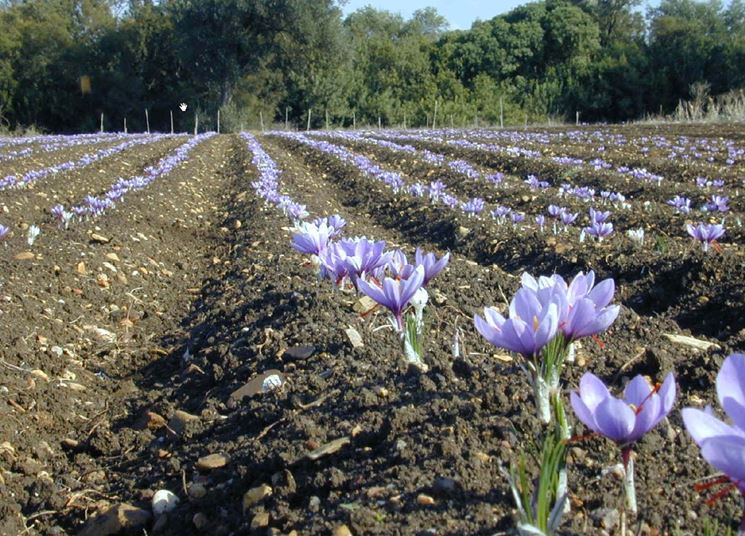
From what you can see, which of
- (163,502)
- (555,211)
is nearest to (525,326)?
(163,502)

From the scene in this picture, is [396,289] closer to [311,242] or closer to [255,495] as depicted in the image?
[255,495]

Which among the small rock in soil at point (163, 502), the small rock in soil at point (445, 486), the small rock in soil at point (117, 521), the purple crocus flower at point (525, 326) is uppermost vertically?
the purple crocus flower at point (525, 326)

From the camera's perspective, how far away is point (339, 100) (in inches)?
1939

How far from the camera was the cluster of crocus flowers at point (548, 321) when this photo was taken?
1.58m

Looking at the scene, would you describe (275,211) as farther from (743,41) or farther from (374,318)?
(743,41)

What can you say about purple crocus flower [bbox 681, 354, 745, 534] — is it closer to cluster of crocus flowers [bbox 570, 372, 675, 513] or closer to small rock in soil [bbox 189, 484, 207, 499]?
cluster of crocus flowers [bbox 570, 372, 675, 513]

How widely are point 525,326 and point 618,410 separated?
37 cm

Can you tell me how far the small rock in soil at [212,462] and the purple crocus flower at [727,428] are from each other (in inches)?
65.5

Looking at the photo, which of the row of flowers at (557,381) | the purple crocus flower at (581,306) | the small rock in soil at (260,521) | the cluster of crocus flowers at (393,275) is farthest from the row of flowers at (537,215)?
the small rock in soil at (260,521)

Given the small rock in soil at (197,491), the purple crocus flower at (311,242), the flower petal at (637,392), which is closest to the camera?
the flower petal at (637,392)

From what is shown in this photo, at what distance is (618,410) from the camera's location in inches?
48.6

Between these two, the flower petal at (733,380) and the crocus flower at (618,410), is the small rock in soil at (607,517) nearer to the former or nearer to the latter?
the crocus flower at (618,410)

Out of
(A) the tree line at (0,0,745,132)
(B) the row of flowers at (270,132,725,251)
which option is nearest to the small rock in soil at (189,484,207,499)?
(B) the row of flowers at (270,132,725,251)

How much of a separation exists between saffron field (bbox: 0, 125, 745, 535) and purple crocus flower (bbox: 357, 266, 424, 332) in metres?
0.01
